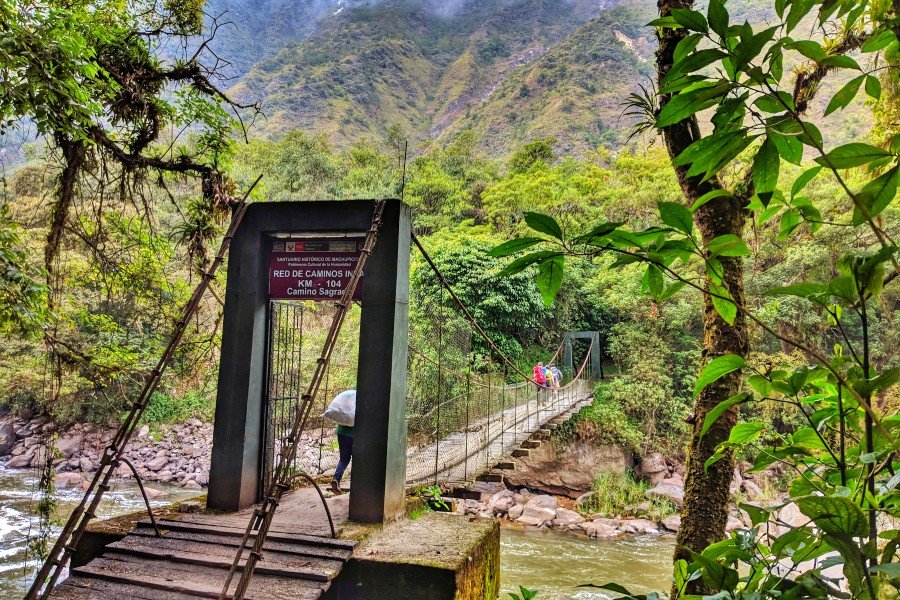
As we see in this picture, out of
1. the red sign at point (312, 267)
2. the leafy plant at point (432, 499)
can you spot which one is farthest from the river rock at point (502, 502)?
the red sign at point (312, 267)

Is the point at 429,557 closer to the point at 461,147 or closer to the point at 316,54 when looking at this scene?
the point at 461,147

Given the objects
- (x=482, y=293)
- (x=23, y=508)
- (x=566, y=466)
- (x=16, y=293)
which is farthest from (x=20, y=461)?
(x=566, y=466)

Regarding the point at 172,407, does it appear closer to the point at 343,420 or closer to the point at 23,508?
the point at 23,508

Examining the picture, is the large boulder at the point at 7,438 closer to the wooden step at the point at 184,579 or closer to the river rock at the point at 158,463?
the river rock at the point at 158,463

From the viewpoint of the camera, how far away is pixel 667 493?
29.6 ft

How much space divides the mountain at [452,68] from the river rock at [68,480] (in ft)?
47.7

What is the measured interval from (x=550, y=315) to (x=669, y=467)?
3.92 meters

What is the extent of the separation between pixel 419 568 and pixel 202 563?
85cm

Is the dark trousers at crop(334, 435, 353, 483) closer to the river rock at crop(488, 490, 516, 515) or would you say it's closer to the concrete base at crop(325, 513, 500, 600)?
the concrete base at crop(325, 513, 500, 600)

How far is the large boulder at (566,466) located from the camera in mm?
9742

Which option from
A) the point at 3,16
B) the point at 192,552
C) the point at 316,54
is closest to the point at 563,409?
the point at 192,552

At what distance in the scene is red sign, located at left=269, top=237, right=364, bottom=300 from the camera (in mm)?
2877

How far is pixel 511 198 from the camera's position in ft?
45.9

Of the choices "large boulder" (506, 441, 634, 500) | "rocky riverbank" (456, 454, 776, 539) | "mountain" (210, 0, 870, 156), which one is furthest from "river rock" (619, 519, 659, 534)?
"mountain" (210, 0, 870, 156)
